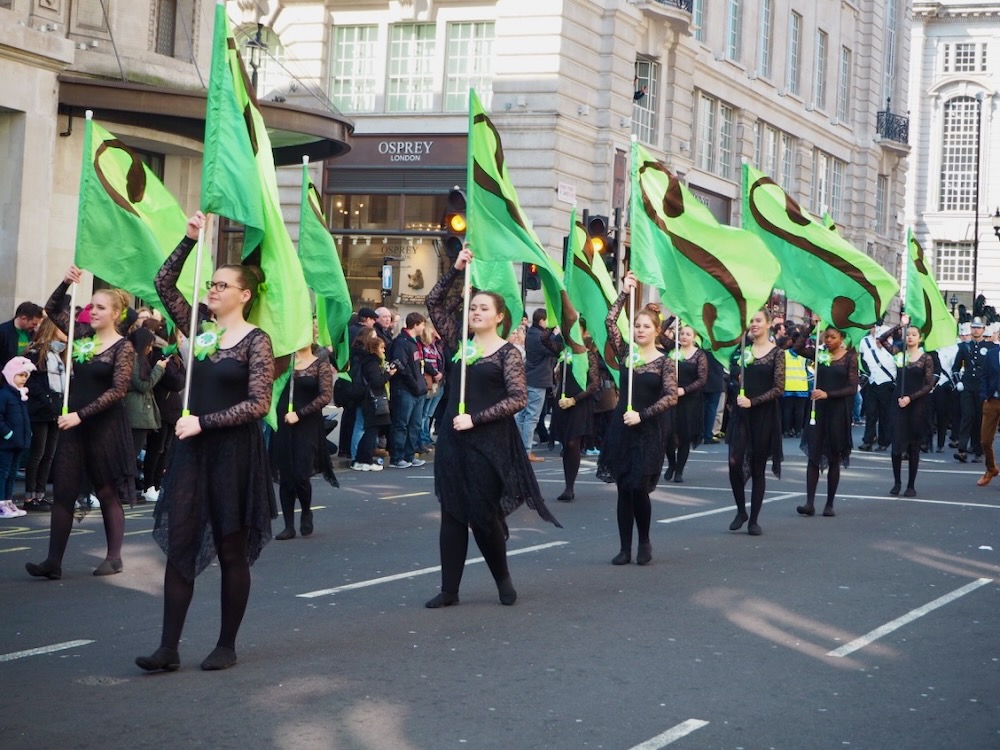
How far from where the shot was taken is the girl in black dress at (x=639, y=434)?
10898 mm

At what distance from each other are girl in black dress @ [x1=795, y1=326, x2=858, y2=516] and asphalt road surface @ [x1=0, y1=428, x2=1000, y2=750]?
1387 millimetres

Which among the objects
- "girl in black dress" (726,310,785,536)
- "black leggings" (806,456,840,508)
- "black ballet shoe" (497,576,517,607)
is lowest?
"black ballet shoe" (497,576,517,607)

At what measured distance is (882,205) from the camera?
55.8 meters

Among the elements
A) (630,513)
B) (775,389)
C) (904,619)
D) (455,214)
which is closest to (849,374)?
(775,389)

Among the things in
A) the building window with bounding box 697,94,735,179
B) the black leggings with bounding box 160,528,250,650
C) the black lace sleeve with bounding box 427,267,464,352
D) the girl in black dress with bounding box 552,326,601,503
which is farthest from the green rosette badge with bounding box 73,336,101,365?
the building window with bounding box 697,94,735,179

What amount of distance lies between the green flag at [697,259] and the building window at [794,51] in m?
34.4

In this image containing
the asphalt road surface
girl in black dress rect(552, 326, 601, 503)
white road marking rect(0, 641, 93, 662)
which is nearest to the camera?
the asphalt road surface

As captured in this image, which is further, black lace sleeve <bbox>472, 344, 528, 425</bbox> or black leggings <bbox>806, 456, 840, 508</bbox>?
black leggings <bbox>806, 456, 840, 508</bbox>

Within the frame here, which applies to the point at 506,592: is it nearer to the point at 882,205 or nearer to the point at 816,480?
the point at 816,480

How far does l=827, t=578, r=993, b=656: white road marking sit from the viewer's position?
8117 millimetres

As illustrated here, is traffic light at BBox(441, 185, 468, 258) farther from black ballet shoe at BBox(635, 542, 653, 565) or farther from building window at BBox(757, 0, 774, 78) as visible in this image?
building window at BBox(757, 0, 774, 78)

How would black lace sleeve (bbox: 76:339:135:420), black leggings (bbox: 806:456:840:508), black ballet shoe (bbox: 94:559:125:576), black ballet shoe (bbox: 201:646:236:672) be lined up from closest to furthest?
black ballet shoe (bbox: 201:646:236:672)
black lace sleeve (bbox: 76:339:135:420)
black ballet shoe (bbox: 94:559:125:576)
black leggings (bbox: 806:456:840:508)

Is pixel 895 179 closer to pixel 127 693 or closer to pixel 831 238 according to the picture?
pixel 831 238

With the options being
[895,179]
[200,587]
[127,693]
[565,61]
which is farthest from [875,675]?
[895,179]
